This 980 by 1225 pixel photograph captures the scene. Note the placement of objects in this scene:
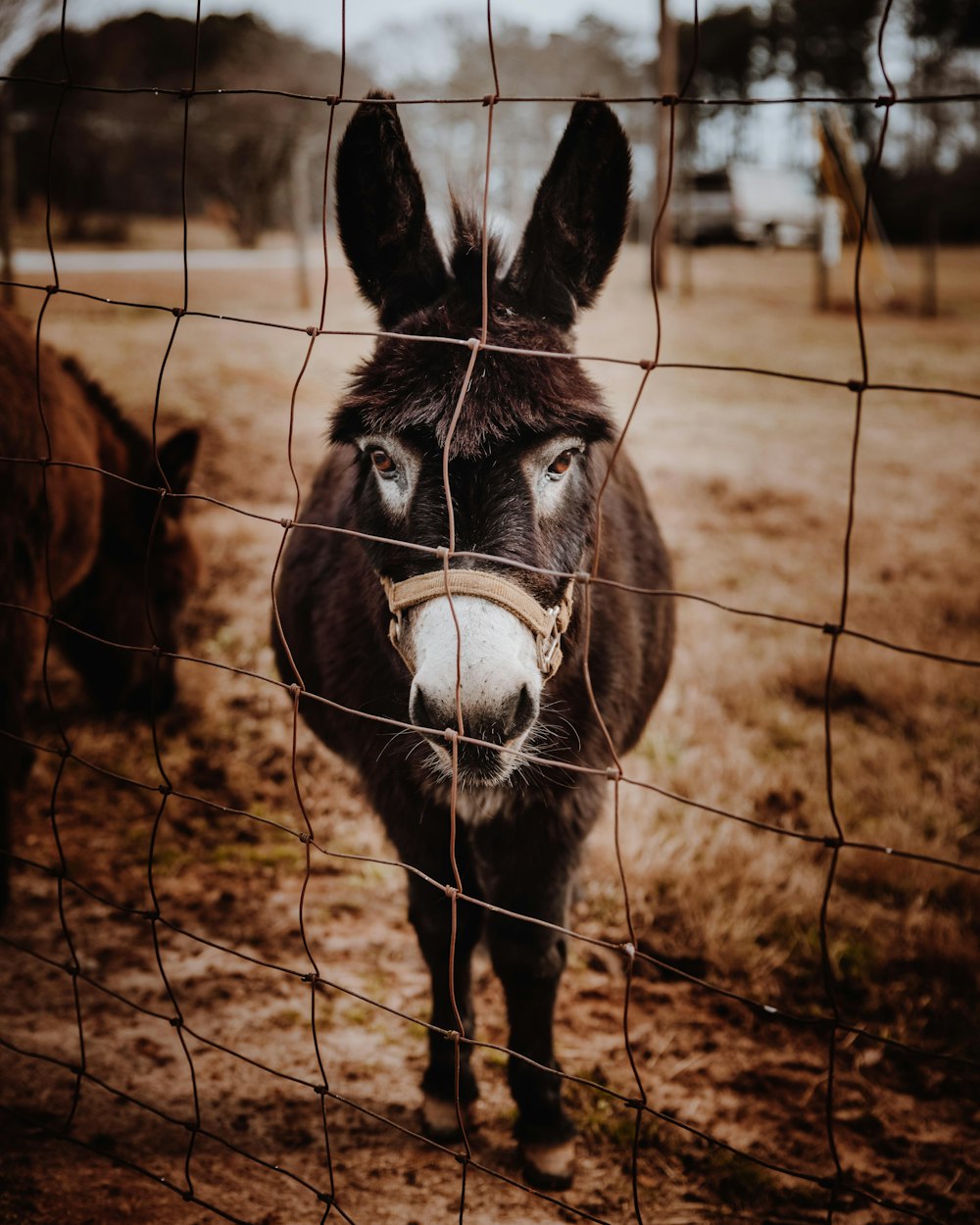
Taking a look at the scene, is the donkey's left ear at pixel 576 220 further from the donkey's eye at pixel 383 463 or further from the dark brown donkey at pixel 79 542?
the dark brown donkey at pixel 79 542

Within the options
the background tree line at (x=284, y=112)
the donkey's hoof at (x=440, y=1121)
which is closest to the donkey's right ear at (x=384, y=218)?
the donkey's hoof at (x=440, y=1121)

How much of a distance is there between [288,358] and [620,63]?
1458 centimetres

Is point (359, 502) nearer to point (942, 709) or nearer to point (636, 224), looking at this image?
point (942, 709)

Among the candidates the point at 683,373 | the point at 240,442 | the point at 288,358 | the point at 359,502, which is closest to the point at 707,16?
the point at 683,373

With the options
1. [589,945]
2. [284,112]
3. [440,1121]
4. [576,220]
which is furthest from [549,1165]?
[284,112]

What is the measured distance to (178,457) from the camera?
4305 millimetres

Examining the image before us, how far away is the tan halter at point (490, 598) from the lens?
162 cm

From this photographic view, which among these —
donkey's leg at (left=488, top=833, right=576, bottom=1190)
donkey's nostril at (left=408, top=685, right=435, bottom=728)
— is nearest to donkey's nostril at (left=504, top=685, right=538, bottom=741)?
donkey's nostril at (left=408, top=685, right=435, bottom=728)

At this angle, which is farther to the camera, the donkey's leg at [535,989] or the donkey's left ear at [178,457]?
the donkey's left ear at [178,457]

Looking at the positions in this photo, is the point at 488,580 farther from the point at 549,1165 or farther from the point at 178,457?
the point at 178,457

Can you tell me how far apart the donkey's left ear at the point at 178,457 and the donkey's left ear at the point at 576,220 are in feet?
8.96

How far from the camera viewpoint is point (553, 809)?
2.32 metres

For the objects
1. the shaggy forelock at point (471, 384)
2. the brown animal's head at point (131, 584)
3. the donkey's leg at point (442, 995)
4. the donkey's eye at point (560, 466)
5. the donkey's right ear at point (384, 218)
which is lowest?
the donkey's leg at point (442, 995)

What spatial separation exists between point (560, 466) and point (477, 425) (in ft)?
0.87
